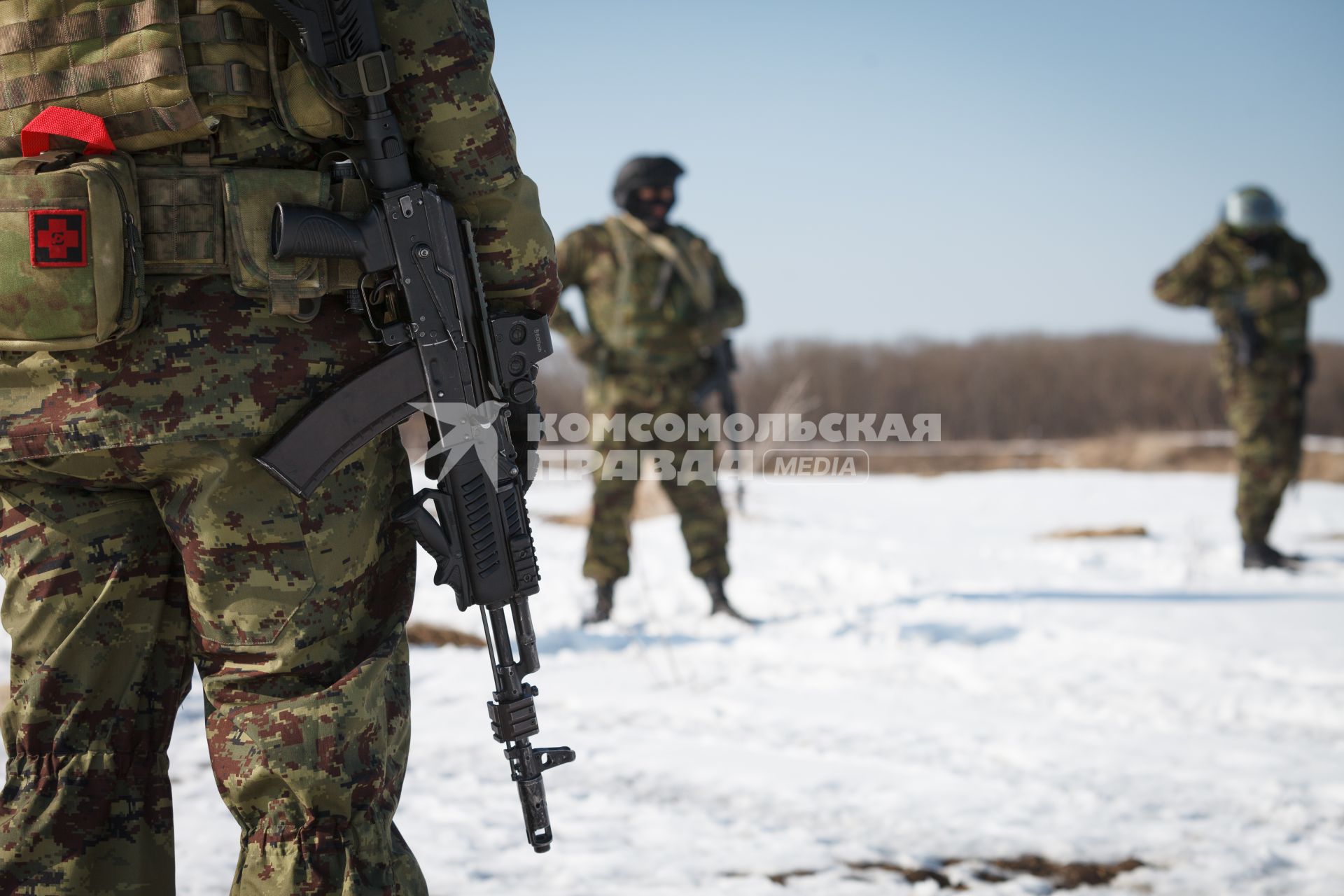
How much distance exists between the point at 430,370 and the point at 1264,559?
5.70 m

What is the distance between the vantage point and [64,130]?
129 cm

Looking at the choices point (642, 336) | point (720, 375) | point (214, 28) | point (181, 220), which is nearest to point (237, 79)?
point (214, 28)

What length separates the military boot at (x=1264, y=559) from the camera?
228 inches

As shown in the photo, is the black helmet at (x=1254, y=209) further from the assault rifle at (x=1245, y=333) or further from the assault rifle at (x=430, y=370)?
the assault rifle at (x=430, y=370)

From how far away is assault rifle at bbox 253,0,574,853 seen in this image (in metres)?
1.34

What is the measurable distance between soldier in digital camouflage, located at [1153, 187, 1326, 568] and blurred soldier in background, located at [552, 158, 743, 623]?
3.09 m

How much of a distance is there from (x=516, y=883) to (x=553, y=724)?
1050 mm

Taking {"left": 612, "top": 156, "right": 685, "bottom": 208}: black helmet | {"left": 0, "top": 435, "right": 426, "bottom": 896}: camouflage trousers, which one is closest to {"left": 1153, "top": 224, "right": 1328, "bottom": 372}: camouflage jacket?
{"left": 612, "top": 156, "right": 685, "bottom": 208}: black helmet

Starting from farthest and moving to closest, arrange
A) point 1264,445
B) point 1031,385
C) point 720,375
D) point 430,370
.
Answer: point 1031,385 → point 1264,445 → point 720,375 → point 430,370

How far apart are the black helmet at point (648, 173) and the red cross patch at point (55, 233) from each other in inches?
143

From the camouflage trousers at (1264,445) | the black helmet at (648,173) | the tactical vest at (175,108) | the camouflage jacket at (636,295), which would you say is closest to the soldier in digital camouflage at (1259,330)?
the camouflage trousers at (1264,445)

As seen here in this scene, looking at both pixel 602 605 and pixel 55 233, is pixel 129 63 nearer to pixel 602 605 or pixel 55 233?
pixel 55 233

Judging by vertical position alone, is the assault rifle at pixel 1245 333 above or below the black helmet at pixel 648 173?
below

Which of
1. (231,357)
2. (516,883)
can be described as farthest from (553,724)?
(231,357)
